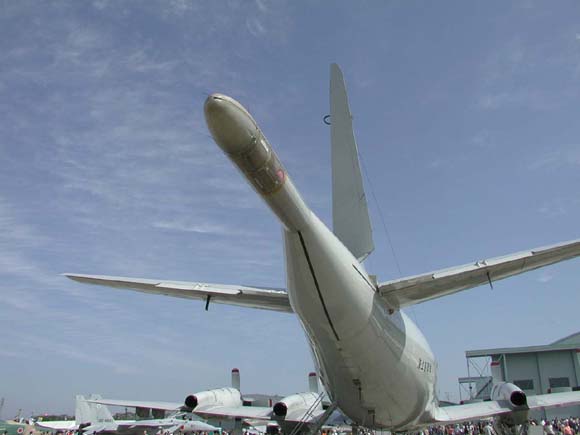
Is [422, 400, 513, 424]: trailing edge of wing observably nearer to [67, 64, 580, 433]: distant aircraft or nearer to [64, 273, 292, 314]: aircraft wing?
[67, 64, 580, 433]: distant aircraft

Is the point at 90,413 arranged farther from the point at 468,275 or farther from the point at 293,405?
the point at 468,275

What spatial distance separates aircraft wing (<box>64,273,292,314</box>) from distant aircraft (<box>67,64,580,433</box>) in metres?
0.02

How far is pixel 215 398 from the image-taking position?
513 inches

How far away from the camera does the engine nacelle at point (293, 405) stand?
11586 millimetres

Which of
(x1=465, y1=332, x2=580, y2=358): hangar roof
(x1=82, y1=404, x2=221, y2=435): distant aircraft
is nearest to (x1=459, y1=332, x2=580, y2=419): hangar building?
(x1=465, y1=332, x2=580, y2=358): hangar roof

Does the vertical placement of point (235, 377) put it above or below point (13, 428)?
above

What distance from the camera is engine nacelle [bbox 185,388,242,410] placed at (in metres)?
12.3

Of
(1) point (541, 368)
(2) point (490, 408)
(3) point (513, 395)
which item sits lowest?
(1) point (541, 368)

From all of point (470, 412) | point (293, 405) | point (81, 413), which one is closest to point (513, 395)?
point (470, 412)

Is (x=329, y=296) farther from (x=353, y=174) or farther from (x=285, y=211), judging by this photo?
(x=353, y=174)

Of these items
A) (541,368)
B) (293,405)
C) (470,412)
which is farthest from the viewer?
(541,368)

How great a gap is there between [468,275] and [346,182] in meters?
3.42

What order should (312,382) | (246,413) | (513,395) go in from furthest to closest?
(312,382) < (246,413) < (513,395)

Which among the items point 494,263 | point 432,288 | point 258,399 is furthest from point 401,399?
point 258,399
